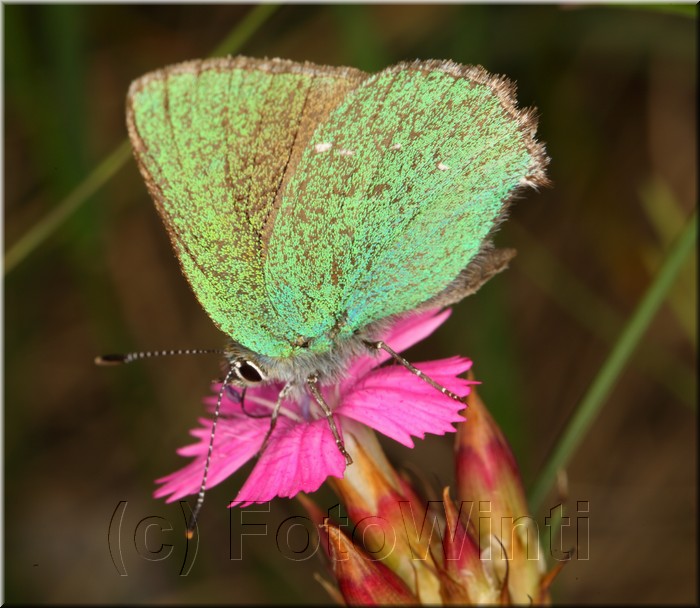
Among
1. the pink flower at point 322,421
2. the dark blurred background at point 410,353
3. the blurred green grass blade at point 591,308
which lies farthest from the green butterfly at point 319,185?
the blurred green grass blade at point 591,308

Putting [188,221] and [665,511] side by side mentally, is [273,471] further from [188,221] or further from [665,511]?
[665,511]

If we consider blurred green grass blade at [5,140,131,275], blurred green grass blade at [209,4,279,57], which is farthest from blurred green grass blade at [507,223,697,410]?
blurred green grass blade at [5,140,131,275]

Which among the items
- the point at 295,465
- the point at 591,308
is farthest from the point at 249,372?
the point at 591,308

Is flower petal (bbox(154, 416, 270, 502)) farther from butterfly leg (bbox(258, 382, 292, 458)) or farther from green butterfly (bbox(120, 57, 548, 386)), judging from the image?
green butterfly (bbox(120, 57, 548, 386))

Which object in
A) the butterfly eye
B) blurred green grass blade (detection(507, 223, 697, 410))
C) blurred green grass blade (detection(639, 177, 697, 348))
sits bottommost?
blurred green grass blade (detection(507, 223, 697, 410))

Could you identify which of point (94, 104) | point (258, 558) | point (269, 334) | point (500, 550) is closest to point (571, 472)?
point (258, 558)

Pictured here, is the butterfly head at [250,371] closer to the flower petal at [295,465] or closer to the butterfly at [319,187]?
the butterfly at [319,187]
